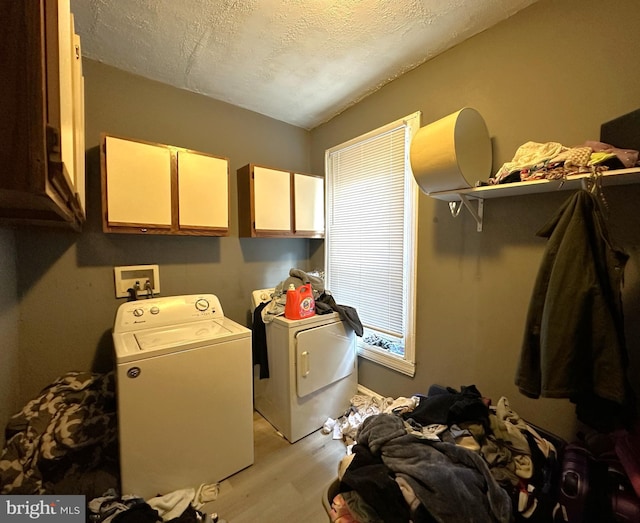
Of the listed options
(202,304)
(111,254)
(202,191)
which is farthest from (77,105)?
(202,304)

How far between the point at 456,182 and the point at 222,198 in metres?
1.63

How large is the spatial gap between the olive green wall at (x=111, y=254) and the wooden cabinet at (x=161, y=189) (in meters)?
0.25

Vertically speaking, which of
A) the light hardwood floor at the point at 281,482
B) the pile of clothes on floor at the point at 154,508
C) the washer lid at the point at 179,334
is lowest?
the light hardwood floor at the point at 281,482

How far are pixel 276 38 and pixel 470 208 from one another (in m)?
1.54

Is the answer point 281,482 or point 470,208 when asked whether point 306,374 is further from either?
point 470,208

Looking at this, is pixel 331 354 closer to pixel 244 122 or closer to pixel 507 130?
pixel 507 130

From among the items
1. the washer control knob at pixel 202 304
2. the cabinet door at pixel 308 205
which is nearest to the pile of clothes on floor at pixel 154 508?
the washer control knob at pixel 202 304

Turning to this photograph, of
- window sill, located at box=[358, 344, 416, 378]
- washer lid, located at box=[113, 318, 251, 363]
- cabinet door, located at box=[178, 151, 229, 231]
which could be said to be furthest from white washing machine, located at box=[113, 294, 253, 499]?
window sill, located at box=[358, 344, 416, 378]

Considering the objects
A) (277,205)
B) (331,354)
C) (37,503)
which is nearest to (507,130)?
(277,205)

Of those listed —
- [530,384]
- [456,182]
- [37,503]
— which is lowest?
[37,503]

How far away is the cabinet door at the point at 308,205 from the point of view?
2.47 meters

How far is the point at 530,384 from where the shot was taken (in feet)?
3.30

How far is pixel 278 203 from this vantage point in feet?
7.72

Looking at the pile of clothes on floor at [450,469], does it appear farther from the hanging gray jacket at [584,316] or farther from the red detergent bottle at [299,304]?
the red detergent bottle at [299,304]
